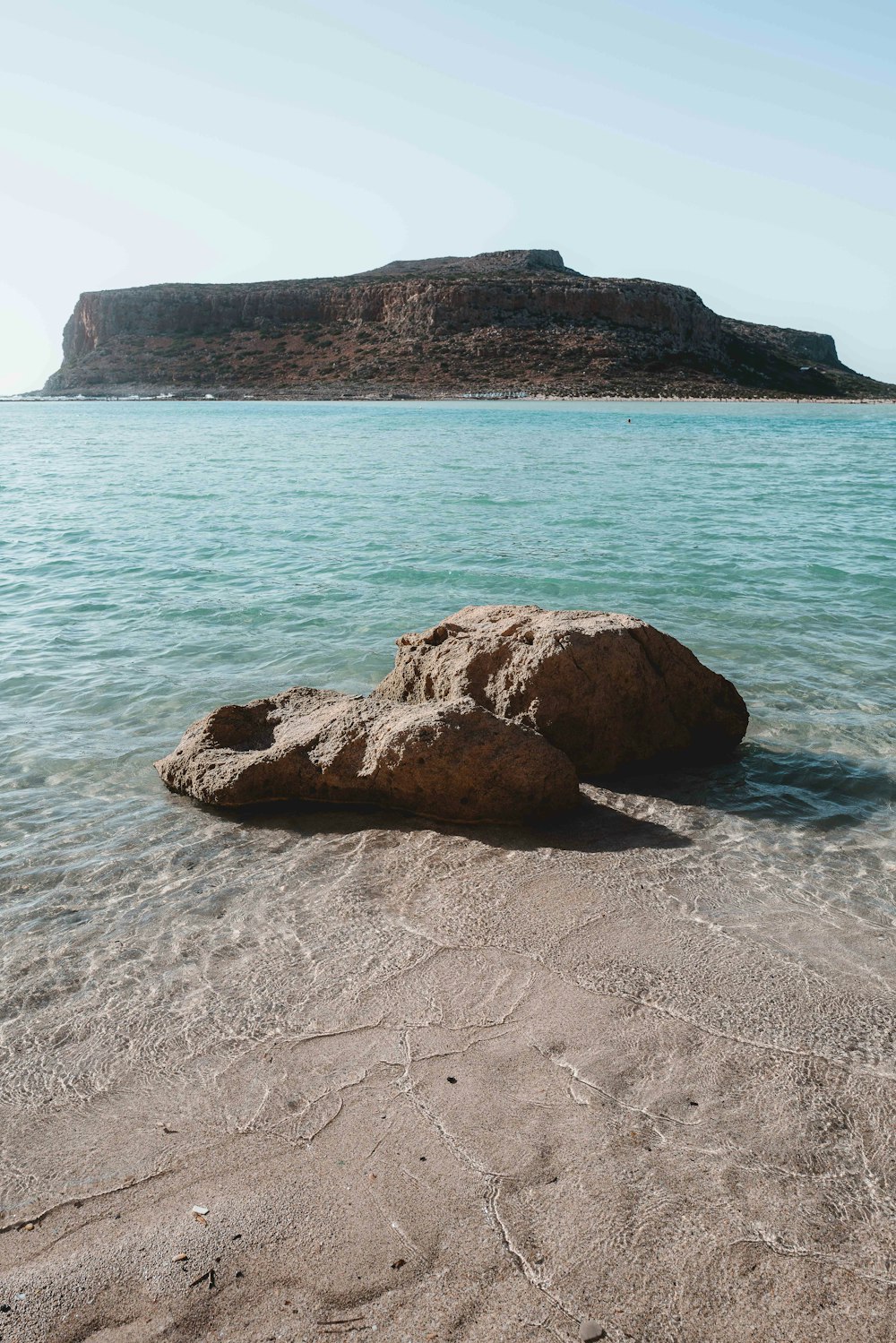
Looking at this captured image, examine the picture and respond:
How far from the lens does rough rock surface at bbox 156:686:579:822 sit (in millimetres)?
4789

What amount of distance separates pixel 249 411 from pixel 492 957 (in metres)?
58.0

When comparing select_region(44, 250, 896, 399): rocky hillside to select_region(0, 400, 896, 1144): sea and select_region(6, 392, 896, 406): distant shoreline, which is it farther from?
select_region(0, 400, 896, 1144): sea

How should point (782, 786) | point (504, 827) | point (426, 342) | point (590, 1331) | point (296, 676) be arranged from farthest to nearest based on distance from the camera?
point (426, 342)
point (296, 676)
point (782, 786)
point (504, 827)
point (590, 1331)

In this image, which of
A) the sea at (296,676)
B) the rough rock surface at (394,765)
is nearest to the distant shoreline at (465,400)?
the sea at (296,676)

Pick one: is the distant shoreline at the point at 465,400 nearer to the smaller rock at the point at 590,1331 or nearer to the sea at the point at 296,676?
the sea at the point at 296,676

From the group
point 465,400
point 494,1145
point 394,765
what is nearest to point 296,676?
point 394,765

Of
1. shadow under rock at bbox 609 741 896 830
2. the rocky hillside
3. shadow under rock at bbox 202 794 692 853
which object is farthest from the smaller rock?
the rocky hillside

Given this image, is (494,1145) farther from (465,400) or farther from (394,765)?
(465,400)

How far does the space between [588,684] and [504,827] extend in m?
1.02

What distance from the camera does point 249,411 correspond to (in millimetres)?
Answer: 58031

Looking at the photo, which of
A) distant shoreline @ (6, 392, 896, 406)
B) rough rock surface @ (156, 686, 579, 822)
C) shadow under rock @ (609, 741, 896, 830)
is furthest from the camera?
distant shoreline @ (6, 392, 896, 406)

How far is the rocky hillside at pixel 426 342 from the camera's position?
75750 mm

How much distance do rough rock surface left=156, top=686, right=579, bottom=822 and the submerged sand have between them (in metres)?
0.91

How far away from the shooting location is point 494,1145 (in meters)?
2.60
